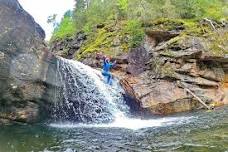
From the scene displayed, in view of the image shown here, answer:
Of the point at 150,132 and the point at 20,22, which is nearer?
the point at 150,132

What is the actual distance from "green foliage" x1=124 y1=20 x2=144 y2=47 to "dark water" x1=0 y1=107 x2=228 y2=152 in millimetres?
15237

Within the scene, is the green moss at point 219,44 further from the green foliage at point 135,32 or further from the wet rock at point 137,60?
the green foliage at point 135,32

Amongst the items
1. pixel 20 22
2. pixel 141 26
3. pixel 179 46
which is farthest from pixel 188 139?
pixel 141 26

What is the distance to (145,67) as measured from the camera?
3275 centimetres

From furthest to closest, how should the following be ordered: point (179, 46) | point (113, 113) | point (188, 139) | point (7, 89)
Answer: point (179, 46)
point (113, 113)
point (7, 89)
point (188, 139)

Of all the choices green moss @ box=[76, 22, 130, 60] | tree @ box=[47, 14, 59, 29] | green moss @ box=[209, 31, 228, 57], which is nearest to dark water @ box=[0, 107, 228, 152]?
green moss @ box=[209, 31, 228, 57]

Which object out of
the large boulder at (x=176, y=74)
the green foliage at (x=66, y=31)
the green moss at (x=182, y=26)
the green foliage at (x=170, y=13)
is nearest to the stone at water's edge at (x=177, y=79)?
the large boulder at (x=176, y=74)

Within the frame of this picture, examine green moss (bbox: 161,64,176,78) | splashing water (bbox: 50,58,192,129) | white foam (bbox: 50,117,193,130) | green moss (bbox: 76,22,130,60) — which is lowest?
white foam (bbox: 50,117,193,130)

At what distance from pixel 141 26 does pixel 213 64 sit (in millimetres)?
8227

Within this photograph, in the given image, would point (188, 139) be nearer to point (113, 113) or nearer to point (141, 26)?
point (113, 113)

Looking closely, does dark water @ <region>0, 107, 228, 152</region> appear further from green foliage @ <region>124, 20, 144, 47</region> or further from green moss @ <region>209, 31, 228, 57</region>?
green foliage @ <region>124, 20, 144, 47</region>

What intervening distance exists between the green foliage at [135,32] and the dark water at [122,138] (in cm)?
1524

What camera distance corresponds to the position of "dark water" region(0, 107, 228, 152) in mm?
14812

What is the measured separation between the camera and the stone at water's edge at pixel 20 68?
21.7 meters
